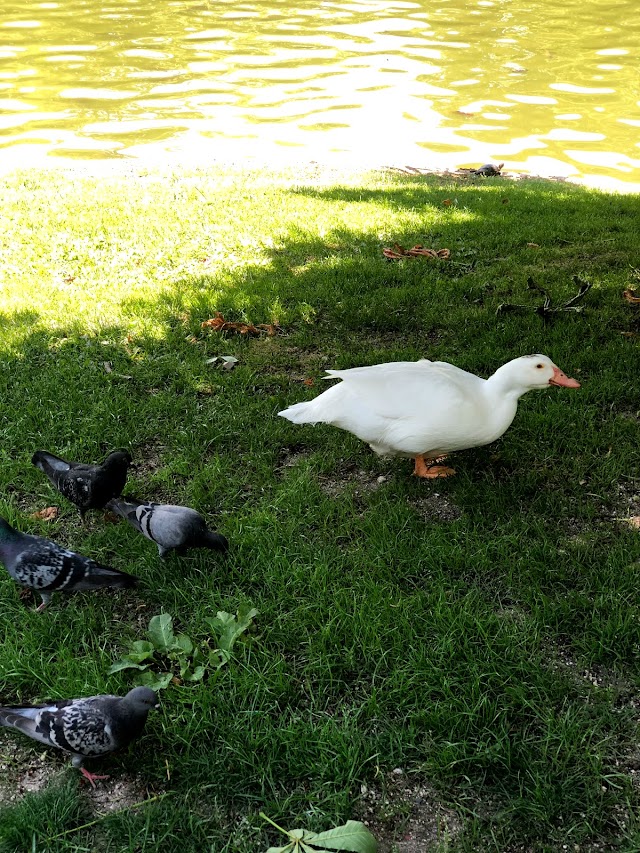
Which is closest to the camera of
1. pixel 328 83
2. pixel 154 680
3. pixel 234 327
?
pixel 154 680

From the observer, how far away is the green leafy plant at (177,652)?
275 centimetres

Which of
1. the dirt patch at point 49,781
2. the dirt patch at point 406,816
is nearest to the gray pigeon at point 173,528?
the dirt patch at point 49,781

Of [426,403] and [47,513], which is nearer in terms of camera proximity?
[426,403]

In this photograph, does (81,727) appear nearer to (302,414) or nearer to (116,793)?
(116,793)

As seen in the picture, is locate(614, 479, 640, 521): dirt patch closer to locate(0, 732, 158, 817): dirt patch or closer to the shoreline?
locate(0, 732, 158, 817): dirt patch

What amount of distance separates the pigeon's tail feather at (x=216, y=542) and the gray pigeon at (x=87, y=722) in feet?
2.64

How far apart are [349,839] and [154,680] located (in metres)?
0.97

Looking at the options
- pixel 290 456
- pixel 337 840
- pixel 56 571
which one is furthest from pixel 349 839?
pixel 290 456

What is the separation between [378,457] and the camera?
408 cm

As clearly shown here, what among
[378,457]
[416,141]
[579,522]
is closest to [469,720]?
[579,522]

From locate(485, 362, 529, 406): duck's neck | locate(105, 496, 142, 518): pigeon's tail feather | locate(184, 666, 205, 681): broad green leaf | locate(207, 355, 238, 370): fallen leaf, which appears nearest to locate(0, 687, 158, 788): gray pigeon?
locate(184, 666, 205, 681): broad green leaf

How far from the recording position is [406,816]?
2.33 m

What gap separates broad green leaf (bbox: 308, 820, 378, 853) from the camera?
82.0 inches

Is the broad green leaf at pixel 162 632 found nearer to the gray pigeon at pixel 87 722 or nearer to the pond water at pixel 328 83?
the gray pigeon at pixel 87 722
